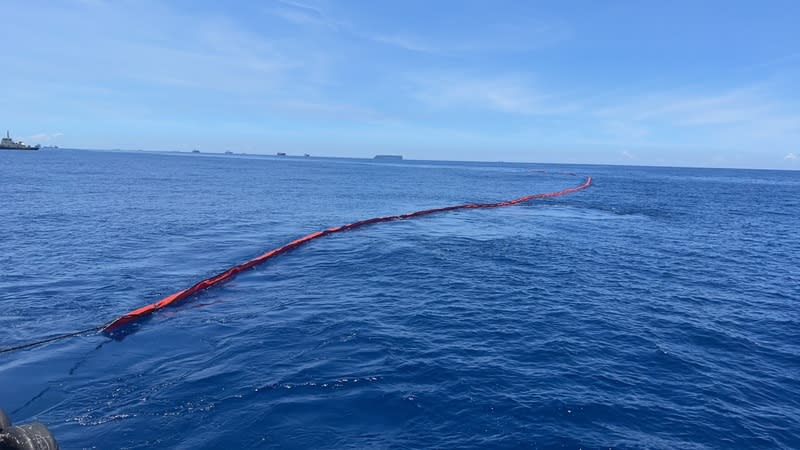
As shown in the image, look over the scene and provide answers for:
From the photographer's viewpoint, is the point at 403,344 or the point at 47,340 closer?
the point at 47,340

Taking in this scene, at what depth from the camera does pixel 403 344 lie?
1656 centimetres

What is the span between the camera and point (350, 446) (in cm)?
1069

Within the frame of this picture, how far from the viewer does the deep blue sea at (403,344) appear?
1165 centimetres

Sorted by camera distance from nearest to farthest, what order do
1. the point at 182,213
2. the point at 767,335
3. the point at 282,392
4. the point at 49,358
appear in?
the point at 282,392 < the point at 49,358 < the point at 767,335 < the point at 182,213

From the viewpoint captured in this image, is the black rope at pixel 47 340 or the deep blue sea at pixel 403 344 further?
the black rope at pixel 47 340

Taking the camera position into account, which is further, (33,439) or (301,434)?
(301,434)

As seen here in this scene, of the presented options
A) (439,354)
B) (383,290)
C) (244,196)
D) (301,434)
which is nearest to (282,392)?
(301,434)

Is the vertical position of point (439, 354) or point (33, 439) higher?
point (33, 439)

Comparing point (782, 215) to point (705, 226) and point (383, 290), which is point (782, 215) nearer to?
point (705, 226)

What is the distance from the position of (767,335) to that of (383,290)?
691 inches

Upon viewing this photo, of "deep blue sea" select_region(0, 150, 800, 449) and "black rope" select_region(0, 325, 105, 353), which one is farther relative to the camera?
"black rope" select_region(0, 325, 105, 353)

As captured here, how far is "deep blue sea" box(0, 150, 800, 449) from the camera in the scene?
11648mm

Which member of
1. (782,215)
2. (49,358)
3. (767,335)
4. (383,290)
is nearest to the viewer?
(49,358)

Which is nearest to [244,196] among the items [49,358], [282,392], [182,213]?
[182,213]
